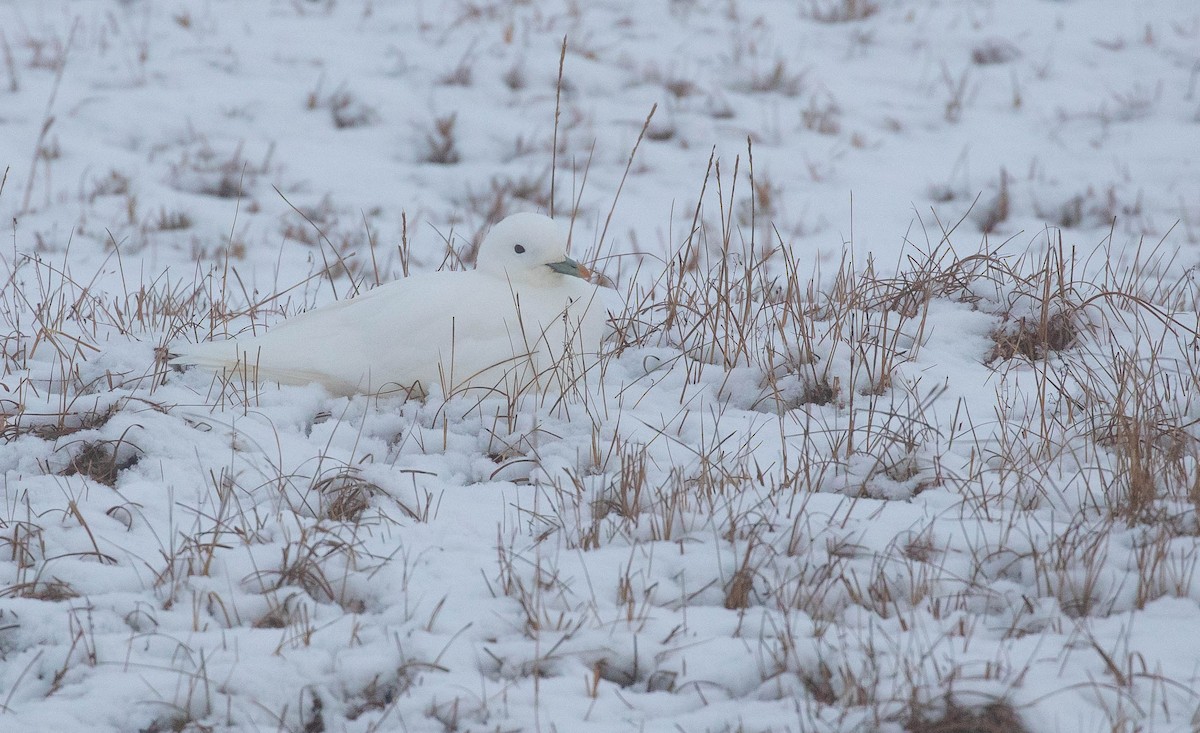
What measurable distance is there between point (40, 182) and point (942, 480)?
6675 mm

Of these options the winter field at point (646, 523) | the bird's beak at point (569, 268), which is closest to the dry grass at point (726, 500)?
the winter field at point (646, 523)

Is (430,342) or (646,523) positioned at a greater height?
(430,342)

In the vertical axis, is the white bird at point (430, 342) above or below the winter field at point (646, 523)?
above

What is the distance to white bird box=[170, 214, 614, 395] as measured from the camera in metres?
3.62

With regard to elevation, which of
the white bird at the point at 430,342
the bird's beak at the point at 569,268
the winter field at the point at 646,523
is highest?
the bird's beak at the point at 569,268

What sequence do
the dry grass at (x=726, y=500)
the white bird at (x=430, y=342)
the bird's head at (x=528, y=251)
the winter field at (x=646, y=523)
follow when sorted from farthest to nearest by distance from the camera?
1. the bird's head at (x=528, y=251)
2. the white bird at (x=430, y=342)
3. the dry grass at (x=726, y=500)
4. the winter field at (x=646, y=523)

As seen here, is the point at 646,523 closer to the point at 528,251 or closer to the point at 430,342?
the point at 430,342

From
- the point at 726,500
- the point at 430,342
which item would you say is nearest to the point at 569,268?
the point at 430,342

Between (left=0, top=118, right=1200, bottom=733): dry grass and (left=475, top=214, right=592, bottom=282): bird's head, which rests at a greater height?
(left=475, top=214, right=592, bottom=282): bird's head

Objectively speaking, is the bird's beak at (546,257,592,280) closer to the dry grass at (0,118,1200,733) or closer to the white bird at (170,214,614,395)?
the white bird at (170,214,614,395)

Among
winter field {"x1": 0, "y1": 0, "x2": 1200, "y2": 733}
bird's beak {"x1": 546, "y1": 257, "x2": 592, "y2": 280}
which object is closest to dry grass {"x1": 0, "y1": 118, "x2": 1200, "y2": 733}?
winter field {"x1": 0, "y1": 0, "x2": 1200, "y2": 733}

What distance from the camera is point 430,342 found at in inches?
142

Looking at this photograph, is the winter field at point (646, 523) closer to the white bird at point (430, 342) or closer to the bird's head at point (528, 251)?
the white bird at point (430, 342)

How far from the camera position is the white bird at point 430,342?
3.62 m
